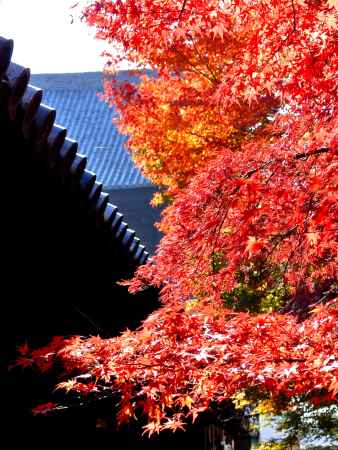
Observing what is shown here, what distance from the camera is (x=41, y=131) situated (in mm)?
4137

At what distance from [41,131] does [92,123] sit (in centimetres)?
2789

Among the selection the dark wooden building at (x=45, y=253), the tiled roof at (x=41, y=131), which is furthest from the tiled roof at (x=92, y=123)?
the tiled roof at (x=41, y=131)

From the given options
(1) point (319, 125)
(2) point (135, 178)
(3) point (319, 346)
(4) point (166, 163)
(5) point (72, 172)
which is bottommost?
(3) point (319, 346)

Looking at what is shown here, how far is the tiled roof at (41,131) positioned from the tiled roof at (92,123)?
923 inches

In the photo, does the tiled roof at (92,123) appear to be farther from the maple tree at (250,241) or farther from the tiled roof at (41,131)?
the tiled roof at (41,131)

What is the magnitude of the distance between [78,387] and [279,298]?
29.7ft

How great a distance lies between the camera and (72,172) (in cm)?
479

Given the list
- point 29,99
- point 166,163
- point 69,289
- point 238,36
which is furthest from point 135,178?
point 29,99

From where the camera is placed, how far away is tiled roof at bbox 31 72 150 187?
29812 millimetres

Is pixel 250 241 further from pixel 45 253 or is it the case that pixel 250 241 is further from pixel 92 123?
pixel 92 123

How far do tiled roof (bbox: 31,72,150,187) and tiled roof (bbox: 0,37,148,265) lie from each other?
923 inches

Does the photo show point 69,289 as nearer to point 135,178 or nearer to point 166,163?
point 166,163

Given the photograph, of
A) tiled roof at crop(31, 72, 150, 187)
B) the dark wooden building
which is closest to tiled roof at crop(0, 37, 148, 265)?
the dark wooden building

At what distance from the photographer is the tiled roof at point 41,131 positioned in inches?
146
